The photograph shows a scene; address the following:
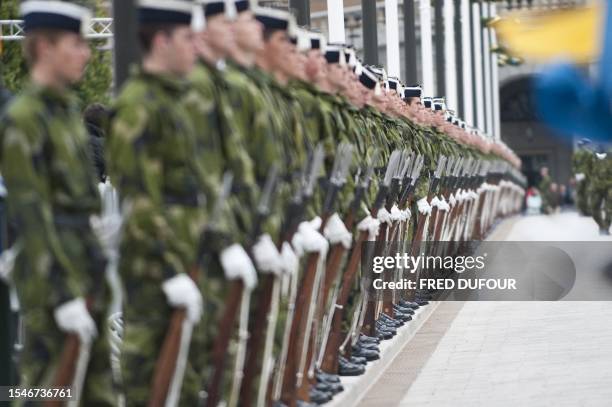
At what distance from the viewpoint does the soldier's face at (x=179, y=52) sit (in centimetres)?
724

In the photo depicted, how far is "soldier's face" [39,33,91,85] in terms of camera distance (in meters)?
6.54

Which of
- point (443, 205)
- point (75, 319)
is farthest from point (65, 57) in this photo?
point (443, 205)

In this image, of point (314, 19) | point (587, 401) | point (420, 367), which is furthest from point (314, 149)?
point (314, 19)

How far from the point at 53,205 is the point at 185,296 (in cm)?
68

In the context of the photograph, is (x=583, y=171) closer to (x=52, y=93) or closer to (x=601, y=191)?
(x=601, y=191)

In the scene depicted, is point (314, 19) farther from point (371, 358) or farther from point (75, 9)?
point (75, 9)

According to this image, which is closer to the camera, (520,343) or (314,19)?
(520,343)

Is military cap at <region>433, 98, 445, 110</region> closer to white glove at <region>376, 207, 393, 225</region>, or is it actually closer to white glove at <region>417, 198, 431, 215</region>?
white glove at <region>417, 198, 431, 215</region>

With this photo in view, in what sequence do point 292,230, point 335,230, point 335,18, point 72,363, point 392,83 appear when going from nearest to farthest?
1. point 72,363
2. point 292,230
3. point 335,230
4. point 392,83
5. point 335,18

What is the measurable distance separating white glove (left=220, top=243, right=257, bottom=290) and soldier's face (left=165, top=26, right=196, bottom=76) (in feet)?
2.62

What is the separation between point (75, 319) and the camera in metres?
6.25

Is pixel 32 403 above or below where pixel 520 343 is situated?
above

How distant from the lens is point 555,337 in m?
13.9

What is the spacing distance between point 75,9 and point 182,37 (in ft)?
2.43
